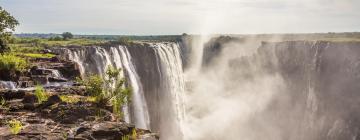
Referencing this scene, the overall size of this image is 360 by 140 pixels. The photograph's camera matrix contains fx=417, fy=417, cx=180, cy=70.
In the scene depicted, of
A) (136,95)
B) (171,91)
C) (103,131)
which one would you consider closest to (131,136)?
(103,131)

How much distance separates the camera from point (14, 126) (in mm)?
12031

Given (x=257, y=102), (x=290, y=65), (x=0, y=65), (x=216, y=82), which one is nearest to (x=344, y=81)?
(x=290, y=65)

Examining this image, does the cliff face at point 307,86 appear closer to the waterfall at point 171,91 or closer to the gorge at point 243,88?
the gorge at point 243,88

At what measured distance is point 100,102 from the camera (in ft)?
48.3

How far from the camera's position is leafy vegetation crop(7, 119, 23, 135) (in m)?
11.6

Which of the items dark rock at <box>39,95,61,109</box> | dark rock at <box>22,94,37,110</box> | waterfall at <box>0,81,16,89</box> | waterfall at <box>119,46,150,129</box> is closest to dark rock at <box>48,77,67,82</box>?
waterfall at <box>0,81,16,89</box>

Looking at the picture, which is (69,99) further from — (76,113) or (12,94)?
(12,94)

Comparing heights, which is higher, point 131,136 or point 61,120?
point 61,120

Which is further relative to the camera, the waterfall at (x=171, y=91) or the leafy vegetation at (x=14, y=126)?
the waterfall at (x=171, y=91)

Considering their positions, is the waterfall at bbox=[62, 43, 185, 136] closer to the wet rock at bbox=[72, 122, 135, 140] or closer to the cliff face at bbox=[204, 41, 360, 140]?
the cliff face at bbox=[204, 41, 360, 140]

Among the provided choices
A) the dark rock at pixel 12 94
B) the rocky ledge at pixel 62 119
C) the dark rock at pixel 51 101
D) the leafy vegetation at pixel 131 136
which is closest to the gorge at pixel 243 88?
the dark rock at pixel 12 94

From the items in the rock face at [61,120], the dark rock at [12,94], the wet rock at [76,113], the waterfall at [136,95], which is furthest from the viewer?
the waterfall at [136,95]

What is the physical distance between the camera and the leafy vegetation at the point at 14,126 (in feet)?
38.2

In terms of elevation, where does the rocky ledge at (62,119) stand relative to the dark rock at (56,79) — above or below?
below
